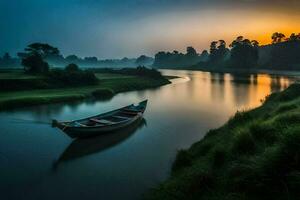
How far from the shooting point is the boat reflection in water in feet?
68.8

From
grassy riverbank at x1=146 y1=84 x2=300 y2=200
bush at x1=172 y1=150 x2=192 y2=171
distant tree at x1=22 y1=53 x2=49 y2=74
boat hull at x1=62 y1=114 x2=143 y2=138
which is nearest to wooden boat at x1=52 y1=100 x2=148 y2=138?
boat hull at x1=62 y1=114 x2=143 y2=138

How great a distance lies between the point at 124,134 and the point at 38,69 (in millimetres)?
54012

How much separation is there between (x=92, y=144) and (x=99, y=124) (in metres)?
2.26

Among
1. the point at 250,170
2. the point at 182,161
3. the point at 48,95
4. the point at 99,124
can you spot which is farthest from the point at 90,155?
the point at 48,95

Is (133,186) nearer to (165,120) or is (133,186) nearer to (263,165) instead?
(263,165)

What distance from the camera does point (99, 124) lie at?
25.2m

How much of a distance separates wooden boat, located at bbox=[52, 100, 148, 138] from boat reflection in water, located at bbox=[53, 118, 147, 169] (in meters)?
0.51

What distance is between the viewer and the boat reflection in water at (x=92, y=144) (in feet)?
68.8

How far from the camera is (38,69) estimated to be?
240 feet

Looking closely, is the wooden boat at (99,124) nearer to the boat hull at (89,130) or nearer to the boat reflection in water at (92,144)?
the boat hull at (89,130)

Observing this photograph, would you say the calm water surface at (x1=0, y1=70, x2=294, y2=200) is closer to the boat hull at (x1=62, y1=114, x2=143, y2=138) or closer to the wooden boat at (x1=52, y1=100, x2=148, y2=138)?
the boat hull at (x1=62, y1=114, x2=143, y2=138)

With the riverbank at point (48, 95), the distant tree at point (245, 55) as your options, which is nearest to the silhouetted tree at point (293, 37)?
the distant tree at point (245, 55)

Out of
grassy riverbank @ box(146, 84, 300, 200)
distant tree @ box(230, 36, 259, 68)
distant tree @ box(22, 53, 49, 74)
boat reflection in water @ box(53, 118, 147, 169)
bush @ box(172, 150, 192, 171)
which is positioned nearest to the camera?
grassy riverbank @ box(146, 84, 300, 200)

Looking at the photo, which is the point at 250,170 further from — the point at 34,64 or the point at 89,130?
the point at 34,64
